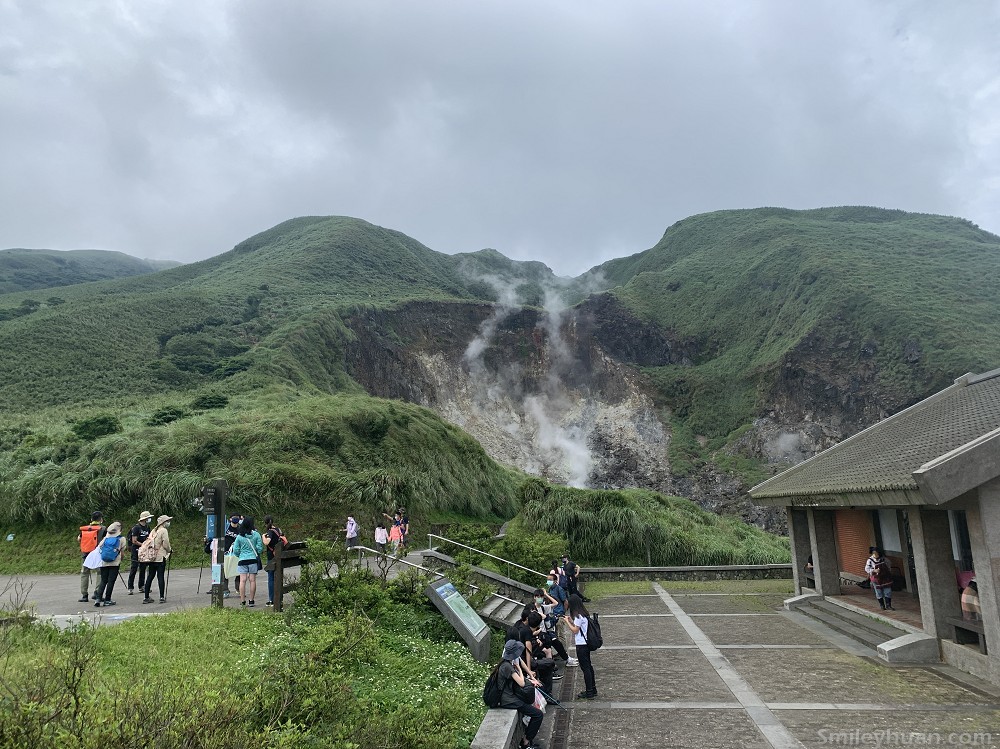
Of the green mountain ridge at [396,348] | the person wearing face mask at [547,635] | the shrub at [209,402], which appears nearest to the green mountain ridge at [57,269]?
the green mountain ridge at [396,348]

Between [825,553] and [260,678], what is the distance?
14.8 metres

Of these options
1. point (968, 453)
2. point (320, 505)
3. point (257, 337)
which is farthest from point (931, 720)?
point (257, 337)

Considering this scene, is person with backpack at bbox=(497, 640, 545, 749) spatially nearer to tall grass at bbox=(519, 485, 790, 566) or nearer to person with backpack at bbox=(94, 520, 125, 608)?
person with backpack at bbox=(94, 520, 125, 608)

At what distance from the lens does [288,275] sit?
76.8 metres

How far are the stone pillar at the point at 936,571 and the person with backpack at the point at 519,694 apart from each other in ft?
25.3

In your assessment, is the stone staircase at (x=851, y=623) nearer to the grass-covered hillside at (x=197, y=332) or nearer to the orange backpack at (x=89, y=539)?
the orange backpack at (x=89, y=539)

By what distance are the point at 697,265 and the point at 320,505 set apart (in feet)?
280

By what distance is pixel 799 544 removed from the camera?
16891mm

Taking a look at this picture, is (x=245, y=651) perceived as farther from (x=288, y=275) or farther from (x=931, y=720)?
(x=288, y=275)

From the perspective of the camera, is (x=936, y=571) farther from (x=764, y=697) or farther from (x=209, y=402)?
(x=209, y=402)

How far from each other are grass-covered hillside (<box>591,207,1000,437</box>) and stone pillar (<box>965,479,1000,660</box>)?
4799 centimetres

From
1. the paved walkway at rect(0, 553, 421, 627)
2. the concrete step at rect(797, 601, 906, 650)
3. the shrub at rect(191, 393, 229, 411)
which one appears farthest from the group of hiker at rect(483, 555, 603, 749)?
the shrub at rect(191, 393, 229, 411)

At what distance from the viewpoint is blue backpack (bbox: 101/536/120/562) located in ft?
33.6

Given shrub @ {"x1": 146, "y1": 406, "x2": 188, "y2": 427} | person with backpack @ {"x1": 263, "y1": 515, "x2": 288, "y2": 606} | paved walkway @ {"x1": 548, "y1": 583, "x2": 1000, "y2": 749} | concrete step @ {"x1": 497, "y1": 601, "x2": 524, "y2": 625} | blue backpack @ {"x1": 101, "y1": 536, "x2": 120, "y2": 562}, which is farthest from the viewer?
shrub @ {"x1": 146, "y1": 406, "x2": 188, "y2": 427}
